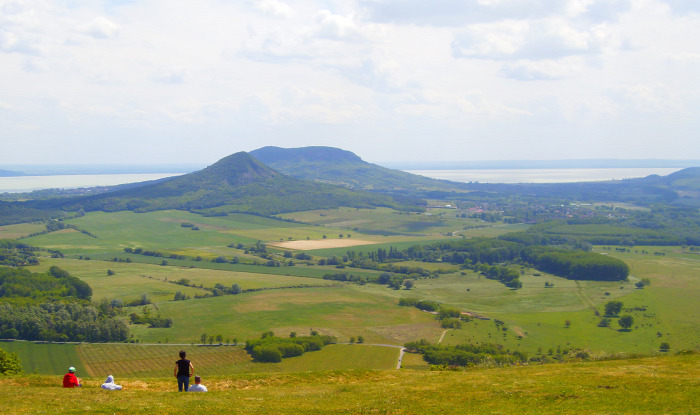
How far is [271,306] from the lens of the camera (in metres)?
111

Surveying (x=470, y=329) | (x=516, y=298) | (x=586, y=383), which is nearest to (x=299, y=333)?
(x=470, y=329)

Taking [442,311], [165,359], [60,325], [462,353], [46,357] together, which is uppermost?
[60,325]

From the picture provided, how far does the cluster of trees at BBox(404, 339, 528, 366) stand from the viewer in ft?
255

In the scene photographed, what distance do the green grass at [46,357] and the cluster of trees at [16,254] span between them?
2886 inches

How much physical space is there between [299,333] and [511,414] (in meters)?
69.6

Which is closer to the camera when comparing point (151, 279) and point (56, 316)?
point (56, 316)

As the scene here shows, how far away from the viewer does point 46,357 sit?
260 feet

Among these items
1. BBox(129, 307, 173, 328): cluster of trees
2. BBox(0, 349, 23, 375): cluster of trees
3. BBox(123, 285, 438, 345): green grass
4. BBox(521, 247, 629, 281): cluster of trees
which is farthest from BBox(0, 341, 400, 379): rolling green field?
BBox(521, 247, 629, 281): cluster of trees

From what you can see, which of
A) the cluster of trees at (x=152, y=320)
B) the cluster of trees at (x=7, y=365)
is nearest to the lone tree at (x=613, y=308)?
the cluster of trees at (x=152, y=320)

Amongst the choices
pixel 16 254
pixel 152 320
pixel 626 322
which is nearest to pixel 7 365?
pixel 152 320

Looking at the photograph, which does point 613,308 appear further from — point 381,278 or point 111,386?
point 111,386

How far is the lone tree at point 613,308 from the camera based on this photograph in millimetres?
108000

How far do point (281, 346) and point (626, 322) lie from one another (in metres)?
62.9

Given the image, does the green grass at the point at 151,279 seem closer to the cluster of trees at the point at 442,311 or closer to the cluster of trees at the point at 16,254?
the cluster of trees at the point at 16,254
